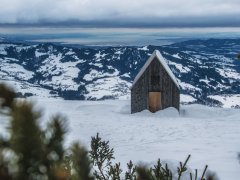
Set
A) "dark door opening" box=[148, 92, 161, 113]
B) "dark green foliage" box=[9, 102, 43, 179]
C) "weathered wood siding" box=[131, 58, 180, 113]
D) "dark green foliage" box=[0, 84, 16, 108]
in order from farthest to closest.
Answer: "dark door opening" box=[148, 92, 161, 113], "weathered wood siding" box=[131, 58, 180, 113], "dark green foliage" box=[0, 84, 16, 108], "dark green foliage" box=[9, 102, 43, 179]

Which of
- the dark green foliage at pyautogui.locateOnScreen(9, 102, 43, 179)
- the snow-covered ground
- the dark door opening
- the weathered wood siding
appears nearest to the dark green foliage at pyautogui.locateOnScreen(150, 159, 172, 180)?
the dark green foliage at pyautogui.locateOnScreen(9, 102, 43, 179)

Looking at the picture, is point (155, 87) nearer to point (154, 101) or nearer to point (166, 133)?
point (154, 101)

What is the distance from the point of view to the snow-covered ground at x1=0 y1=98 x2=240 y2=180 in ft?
67.4

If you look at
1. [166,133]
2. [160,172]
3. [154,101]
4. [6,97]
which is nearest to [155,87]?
[154,101]

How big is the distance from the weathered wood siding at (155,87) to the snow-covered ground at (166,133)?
3.04 ft

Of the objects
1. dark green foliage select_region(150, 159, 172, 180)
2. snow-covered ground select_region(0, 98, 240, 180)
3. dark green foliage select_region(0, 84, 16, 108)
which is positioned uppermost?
dark green foliage select_region(0, 84, 16, 108)

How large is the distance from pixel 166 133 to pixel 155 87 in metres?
10.1

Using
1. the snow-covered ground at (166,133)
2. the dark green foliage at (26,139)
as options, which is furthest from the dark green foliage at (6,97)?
the snow-covered ground at (166,133)

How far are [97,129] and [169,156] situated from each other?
12166mm

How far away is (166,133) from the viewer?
30.3 meters

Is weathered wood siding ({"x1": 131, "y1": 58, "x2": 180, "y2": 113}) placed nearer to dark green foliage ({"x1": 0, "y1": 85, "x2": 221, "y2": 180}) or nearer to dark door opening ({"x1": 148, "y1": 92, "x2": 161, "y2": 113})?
dark door opening ({"x1": 148, "y1": 92, "x2": 161, "y2": 113})

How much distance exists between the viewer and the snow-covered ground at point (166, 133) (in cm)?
2055

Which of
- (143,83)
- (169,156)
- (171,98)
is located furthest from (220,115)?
(169,156)

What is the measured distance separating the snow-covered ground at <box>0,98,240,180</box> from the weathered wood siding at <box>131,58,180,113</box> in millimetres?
927
